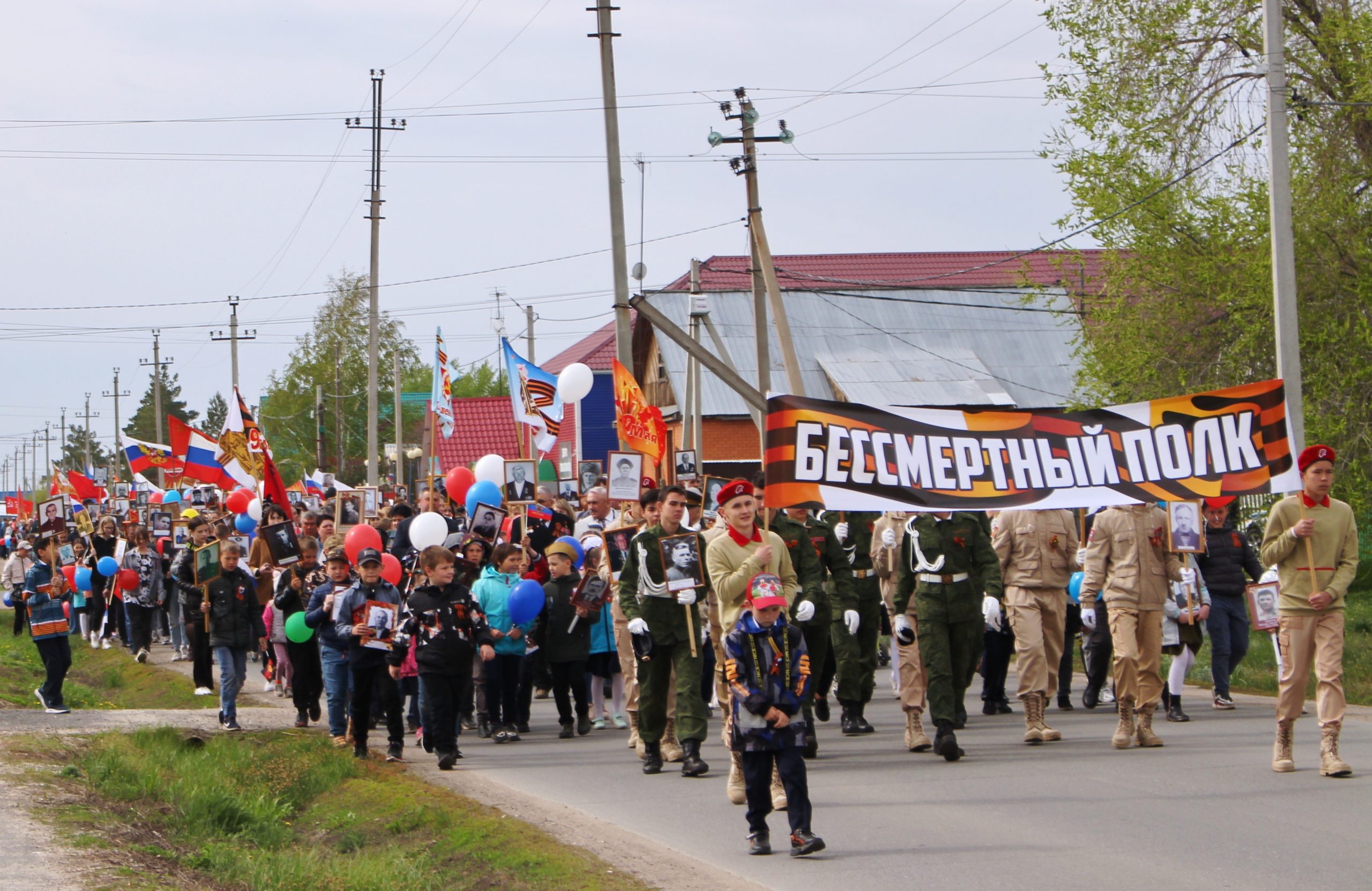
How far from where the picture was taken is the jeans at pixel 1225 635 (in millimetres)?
13211

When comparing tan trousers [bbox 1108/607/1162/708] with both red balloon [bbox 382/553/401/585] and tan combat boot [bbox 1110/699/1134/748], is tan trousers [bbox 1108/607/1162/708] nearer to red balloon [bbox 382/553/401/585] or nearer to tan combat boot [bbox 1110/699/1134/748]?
tan combat boot [bbox 1110/699/1134/748]

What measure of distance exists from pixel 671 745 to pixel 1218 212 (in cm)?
1207

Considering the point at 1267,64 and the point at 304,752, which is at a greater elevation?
the point at 1267,64

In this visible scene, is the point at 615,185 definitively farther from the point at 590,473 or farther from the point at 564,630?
the point at 564,630

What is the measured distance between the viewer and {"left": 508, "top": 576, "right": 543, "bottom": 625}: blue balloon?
12.7 meters

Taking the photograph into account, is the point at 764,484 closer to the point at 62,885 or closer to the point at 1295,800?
the point at 1295,800

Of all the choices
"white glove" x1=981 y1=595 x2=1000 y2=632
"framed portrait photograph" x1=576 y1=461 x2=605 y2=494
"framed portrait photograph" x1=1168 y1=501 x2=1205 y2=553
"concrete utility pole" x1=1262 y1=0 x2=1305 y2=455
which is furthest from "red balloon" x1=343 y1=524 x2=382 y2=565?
"framed portrait photograph" x1=576 y1=461 x2=605 y2=494

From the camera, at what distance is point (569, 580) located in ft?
43.8

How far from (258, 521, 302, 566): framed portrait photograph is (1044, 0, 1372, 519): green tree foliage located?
36.8ft

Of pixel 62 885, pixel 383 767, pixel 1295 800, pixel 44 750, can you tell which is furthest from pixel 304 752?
pixel 1295 800

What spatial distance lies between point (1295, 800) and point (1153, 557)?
252cm

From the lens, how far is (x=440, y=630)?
11219mm

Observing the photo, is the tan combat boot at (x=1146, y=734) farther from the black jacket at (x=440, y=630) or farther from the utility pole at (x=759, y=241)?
the utility pole at (x=759, y=241)

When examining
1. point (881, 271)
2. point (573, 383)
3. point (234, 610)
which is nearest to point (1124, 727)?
point (234, 610)
